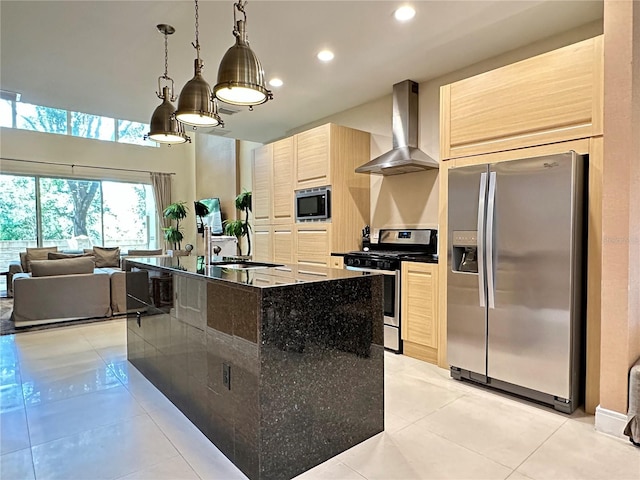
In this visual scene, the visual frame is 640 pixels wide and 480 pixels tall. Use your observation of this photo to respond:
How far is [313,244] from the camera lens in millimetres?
4695

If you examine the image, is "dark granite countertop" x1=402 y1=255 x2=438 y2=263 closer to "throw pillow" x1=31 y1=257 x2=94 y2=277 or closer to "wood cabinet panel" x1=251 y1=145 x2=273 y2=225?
"wood cabinet panel" x1=251 y1=145 x2=273 y2=225

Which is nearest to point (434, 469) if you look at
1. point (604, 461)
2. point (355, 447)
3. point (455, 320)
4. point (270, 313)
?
point (355, 447)

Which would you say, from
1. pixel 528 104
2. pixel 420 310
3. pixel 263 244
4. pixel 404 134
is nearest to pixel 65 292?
pixel 263 244

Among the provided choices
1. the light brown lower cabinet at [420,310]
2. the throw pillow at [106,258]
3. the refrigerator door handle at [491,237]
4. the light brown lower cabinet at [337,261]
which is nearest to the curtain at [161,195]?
the throw pillow at [106,258]

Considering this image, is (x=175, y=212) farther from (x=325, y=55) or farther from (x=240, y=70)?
(x=240, y=70)

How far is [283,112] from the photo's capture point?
16.7 ft

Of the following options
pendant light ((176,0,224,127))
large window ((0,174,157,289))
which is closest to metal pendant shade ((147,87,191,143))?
pendant light ((176,0,224,127))

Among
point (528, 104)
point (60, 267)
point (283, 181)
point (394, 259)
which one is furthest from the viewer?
point (283, 181)

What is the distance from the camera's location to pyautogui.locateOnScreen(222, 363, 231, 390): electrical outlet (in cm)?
192

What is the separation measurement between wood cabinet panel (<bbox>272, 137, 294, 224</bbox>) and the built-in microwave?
23cm

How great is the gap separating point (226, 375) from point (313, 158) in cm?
320

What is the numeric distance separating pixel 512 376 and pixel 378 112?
10.7ft

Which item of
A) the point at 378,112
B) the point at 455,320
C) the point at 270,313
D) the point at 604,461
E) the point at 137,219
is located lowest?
the point at 604,461

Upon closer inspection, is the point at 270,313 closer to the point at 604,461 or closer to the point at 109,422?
the point at 109,422
